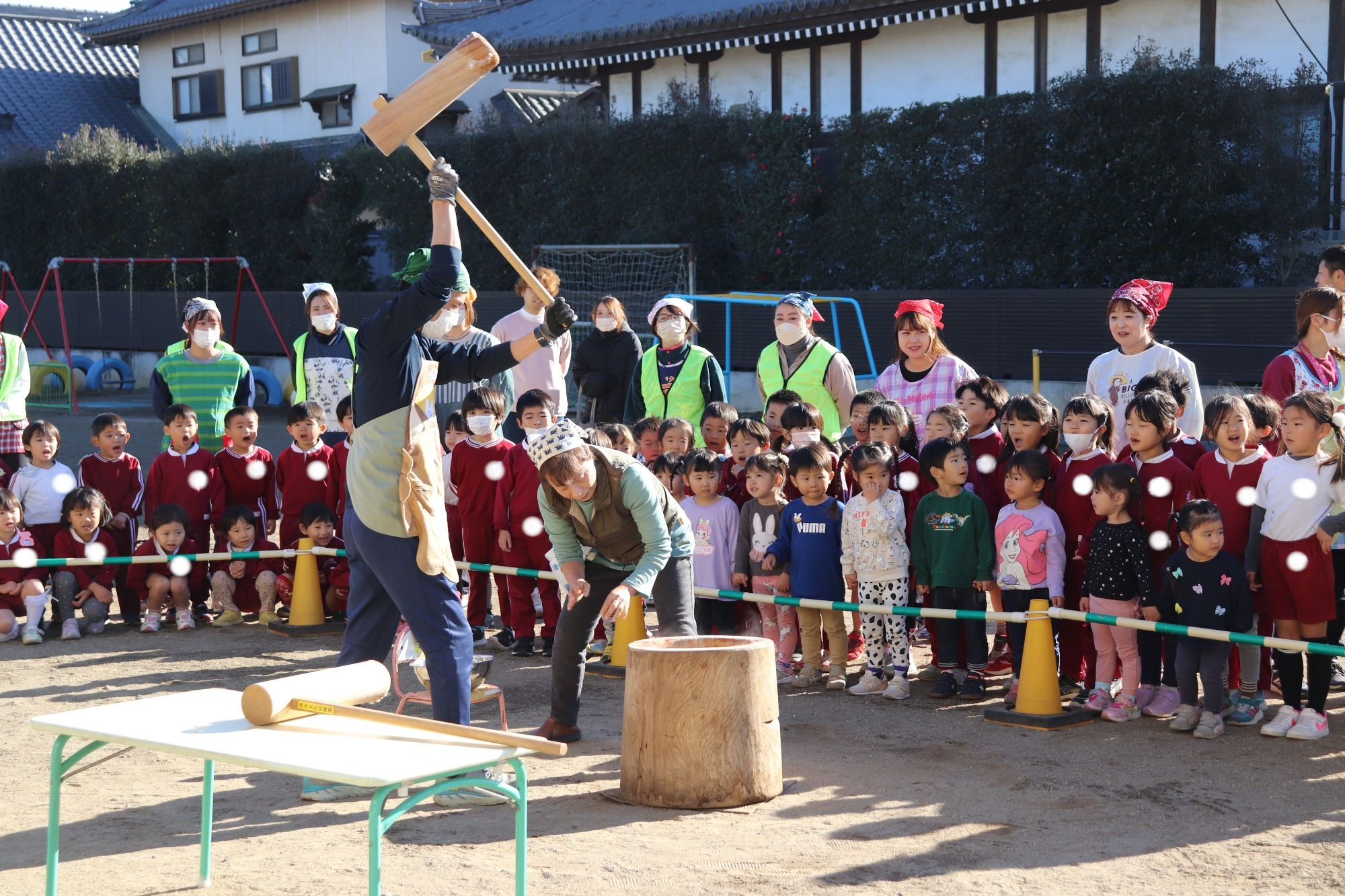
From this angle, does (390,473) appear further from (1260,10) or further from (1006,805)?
(1260,10)

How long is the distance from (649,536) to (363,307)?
17.2m

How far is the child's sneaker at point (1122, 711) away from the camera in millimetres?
5930

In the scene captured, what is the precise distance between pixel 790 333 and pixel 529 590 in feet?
6.69

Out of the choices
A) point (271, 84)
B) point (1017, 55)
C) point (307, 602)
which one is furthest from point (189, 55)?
point (307, 602)

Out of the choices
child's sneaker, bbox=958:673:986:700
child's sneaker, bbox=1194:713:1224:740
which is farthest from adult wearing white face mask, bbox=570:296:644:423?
child's sneaker, bbox=1194:713:1224:740

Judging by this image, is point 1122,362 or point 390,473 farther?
point 1122,362

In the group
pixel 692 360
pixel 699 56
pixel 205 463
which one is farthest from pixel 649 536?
pixel 699 56

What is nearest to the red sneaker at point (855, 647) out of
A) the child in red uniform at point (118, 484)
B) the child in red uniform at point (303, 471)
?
the child in red uniform at point (303, 471)

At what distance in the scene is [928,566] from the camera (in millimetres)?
6484

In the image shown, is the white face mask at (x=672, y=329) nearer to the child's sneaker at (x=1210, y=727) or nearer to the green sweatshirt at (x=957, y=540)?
the green sweatshirt at (x=957, y=540)

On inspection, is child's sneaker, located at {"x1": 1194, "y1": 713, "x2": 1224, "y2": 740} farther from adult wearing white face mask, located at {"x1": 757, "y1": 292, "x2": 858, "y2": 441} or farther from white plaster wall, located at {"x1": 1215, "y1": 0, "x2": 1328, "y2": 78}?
white plaster wall, located at {"x1": 1215, "y1": 0, "x2": 1328, "y2": 78}

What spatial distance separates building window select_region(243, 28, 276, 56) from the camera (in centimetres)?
2991

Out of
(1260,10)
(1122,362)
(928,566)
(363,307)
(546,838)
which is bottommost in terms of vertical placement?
(546,838)

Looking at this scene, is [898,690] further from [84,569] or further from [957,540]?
[84,569]
